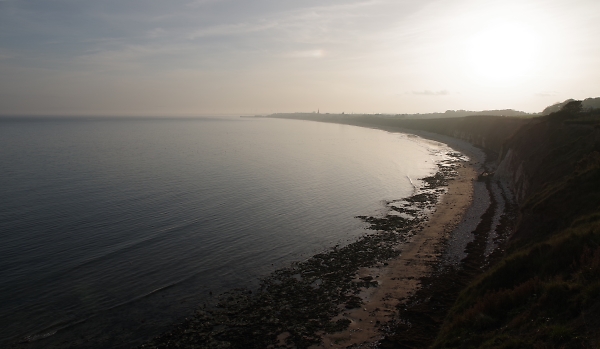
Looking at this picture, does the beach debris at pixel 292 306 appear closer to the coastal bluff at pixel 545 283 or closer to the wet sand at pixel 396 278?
the wet sand at pixel 396 278

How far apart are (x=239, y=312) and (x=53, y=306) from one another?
412 inches

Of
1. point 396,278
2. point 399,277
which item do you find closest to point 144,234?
point 396,278

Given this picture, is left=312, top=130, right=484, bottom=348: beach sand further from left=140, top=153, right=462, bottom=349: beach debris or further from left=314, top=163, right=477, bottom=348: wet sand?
left=140, top=153, right=462, bottom=349: beach debris

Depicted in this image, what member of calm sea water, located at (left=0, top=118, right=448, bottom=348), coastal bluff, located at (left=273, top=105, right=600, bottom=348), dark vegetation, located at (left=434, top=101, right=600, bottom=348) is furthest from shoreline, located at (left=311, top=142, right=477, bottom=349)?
calm sea water, located at (left=0, top=118, right=448, bottom=348)

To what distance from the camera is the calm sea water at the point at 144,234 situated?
19.5 meters

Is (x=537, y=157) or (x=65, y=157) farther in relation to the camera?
(x=65, y=157)

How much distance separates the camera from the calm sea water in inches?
767

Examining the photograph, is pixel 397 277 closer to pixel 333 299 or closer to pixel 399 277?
pixel 399 277

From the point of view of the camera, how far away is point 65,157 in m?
75.2

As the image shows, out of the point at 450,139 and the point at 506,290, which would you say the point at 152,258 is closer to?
the point at 506,290

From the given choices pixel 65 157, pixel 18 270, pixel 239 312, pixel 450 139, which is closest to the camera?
pixel 239 312

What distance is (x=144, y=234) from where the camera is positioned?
31.3 meters

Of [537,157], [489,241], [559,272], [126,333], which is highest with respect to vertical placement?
[537,157]

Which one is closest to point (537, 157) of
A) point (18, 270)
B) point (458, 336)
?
point (458, 336)
